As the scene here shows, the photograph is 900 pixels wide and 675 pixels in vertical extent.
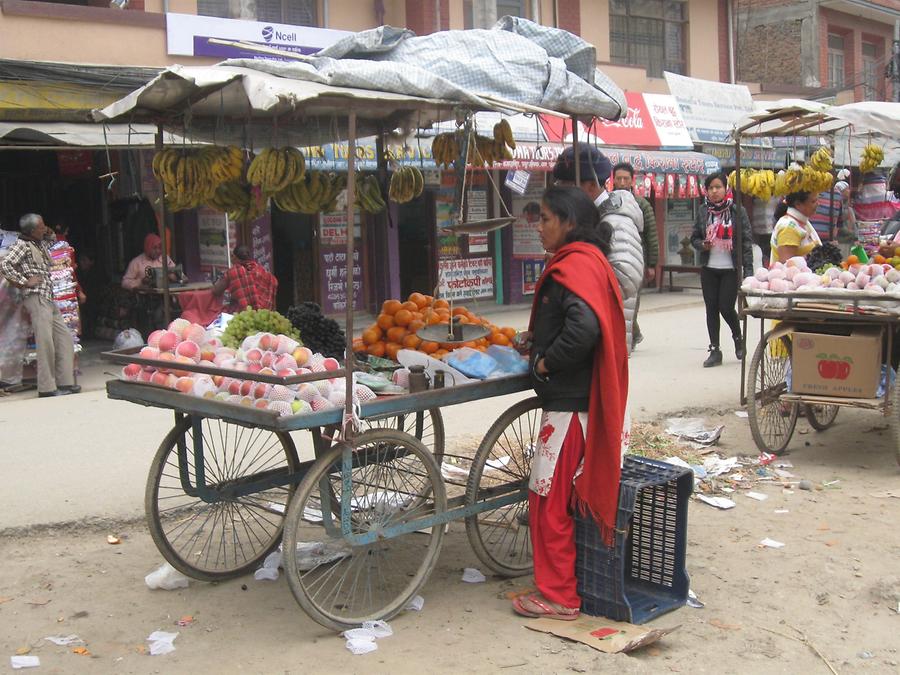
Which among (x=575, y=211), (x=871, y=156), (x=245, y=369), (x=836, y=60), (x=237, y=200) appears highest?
(x=836, y=60)

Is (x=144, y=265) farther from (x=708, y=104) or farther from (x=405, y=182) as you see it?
(x=708, y=104)

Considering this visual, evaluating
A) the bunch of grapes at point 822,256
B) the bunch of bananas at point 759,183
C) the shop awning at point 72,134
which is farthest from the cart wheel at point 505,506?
the bunch of bananas at point 759,183

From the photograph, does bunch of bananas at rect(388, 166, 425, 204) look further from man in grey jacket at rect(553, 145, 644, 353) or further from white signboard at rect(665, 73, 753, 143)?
white signboard at rect(665, 73, 753, 143)

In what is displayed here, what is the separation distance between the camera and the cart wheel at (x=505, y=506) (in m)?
4.38

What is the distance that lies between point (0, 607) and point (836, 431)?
587 cm

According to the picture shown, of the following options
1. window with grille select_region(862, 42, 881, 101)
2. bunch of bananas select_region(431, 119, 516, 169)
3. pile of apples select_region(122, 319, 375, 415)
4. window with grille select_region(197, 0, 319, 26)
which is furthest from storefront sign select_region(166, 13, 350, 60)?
window with grille select_region(862, 42, 881, 101)

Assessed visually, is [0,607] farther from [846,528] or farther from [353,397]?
[846,528]

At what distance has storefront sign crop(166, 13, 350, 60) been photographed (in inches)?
451

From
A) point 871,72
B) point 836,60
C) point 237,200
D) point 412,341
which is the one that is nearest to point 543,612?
point 412,341

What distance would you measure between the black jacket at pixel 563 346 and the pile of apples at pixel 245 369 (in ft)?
2.56

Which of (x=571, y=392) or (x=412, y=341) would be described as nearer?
(x=571, y=392)

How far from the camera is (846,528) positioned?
5195mm

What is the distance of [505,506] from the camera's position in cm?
481

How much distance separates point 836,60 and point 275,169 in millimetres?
23464
